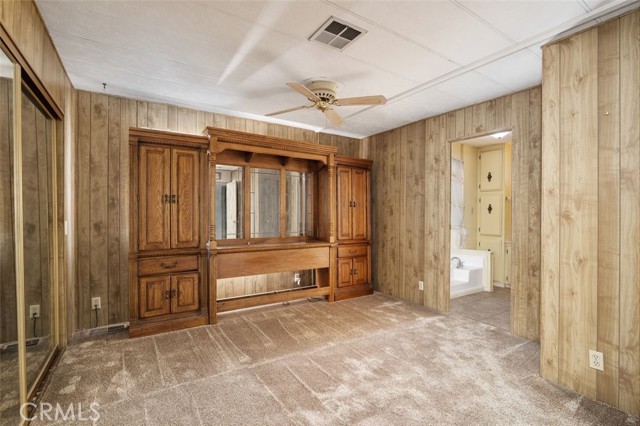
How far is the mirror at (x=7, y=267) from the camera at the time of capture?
165cm

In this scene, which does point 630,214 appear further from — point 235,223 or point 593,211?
point 235,223

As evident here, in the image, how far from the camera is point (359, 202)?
493cm

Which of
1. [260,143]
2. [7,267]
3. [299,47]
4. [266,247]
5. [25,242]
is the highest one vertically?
[299,47]

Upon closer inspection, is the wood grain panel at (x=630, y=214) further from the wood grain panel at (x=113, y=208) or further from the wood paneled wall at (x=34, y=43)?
the wood grain panel at (x=113, y=208)

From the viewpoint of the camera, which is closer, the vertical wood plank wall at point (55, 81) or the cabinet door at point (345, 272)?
the vertical wood plank wall at point (55, 81)

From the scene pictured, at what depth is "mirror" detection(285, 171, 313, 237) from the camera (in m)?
4.73

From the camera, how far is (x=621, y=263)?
206 centimetres

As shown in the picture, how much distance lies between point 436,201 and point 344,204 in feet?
4.38

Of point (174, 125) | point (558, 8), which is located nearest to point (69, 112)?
point (174, 125)

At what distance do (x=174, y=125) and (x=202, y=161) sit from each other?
2.29 ft

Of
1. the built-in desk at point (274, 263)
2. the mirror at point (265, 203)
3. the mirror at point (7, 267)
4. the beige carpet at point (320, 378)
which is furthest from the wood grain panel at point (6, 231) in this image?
the mirror at point (265, 203)

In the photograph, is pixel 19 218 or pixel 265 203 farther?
pixel 265 203

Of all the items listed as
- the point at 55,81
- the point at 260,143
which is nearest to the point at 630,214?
the point at 260,143

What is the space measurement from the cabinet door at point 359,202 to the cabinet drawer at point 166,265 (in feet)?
7.82
